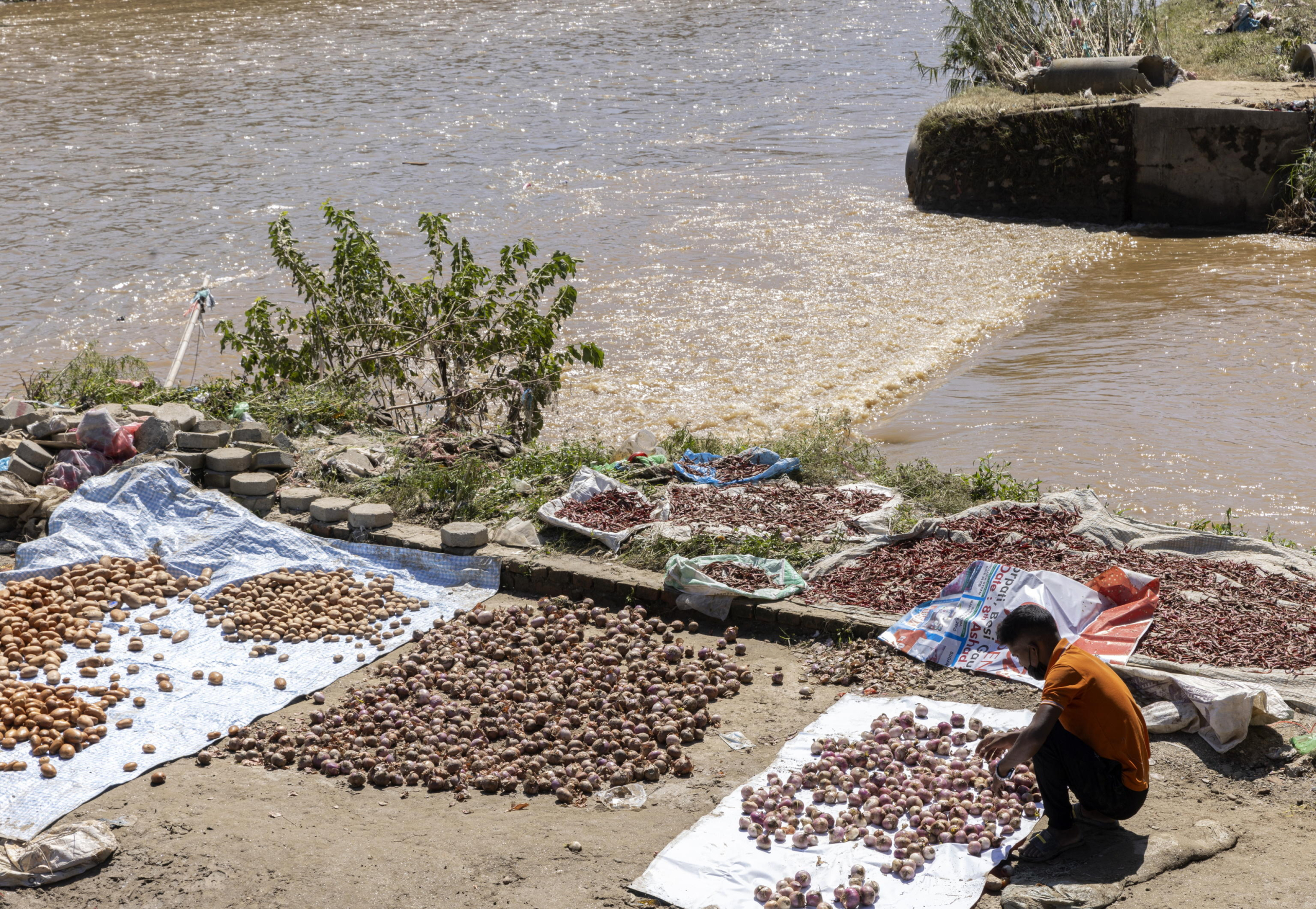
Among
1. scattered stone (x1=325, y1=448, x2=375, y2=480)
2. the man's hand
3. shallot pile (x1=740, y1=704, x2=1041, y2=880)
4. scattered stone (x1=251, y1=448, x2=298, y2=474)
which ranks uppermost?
scattered stone (x1=251, y1=448, x2=298, y2=474)

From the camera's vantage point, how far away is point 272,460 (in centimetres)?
657

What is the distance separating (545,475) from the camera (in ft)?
21.5

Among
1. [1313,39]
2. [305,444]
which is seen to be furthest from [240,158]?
[1313,39]

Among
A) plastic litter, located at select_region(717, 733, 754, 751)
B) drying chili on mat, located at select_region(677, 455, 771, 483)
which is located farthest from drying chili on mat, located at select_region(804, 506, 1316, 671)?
drying chili on mat, located at select_region(677, 455, 771, 483)

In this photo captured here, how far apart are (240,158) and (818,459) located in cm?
1439

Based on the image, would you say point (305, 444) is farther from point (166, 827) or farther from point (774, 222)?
point (774, 222)

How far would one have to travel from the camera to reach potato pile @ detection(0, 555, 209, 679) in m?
4.88

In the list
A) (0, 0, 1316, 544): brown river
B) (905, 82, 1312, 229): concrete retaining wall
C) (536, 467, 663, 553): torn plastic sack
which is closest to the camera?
(536, 467, 663, 553): torn plastic sack

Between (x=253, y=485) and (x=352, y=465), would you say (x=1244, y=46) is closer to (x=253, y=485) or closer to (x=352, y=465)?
(x=352, y=465)

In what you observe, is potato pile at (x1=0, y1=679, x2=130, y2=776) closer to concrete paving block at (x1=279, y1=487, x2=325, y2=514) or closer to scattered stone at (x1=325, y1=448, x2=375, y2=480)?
concrete paving block at (x1=279, y1=487, x2=325, y2=514)

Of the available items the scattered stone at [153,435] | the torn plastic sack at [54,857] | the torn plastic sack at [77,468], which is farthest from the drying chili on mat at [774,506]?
the torn plastic sack at [77,468]

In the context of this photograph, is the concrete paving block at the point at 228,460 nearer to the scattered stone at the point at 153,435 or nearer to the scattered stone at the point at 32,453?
the scattered stone at the point at 153,435

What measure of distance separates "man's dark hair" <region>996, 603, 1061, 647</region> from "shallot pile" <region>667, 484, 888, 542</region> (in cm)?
219

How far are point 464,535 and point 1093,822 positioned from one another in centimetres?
331
